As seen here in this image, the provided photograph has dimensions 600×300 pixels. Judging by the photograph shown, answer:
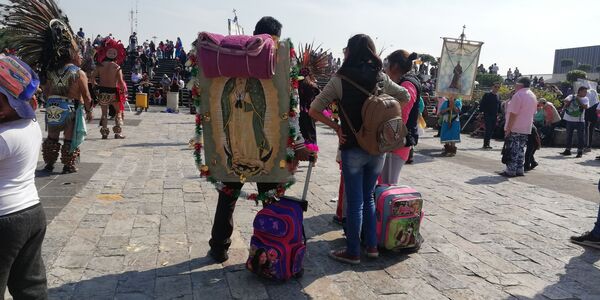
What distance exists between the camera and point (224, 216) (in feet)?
12.6

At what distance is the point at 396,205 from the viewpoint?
4242 mm

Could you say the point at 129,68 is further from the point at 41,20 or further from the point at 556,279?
the point at 556,279

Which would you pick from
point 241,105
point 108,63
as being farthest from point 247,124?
point 108,63

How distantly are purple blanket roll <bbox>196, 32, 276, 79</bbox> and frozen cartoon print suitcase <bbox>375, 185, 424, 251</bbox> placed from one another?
1683 mm

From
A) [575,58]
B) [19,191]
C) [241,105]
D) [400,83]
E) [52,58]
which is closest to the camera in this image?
[19,191]

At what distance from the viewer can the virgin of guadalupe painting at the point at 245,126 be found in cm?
348

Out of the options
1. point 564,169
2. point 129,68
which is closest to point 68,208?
point 564,169

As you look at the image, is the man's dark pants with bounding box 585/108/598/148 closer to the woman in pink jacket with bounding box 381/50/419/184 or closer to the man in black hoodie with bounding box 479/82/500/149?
the man in black hoodie with bounding box 479/82/500/149

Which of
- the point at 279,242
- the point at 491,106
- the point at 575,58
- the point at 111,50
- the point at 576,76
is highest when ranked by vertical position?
the point at 575,58

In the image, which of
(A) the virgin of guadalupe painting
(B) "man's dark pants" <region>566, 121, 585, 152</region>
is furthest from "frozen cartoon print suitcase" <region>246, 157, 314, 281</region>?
(B) "man's dark pants" <region>566, 121, 585, 152</region>

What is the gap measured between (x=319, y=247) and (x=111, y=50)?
313 inches

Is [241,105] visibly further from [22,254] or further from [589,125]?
[589,125]

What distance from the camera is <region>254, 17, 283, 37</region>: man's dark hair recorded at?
3.76m

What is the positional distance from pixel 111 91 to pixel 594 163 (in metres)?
11.6
